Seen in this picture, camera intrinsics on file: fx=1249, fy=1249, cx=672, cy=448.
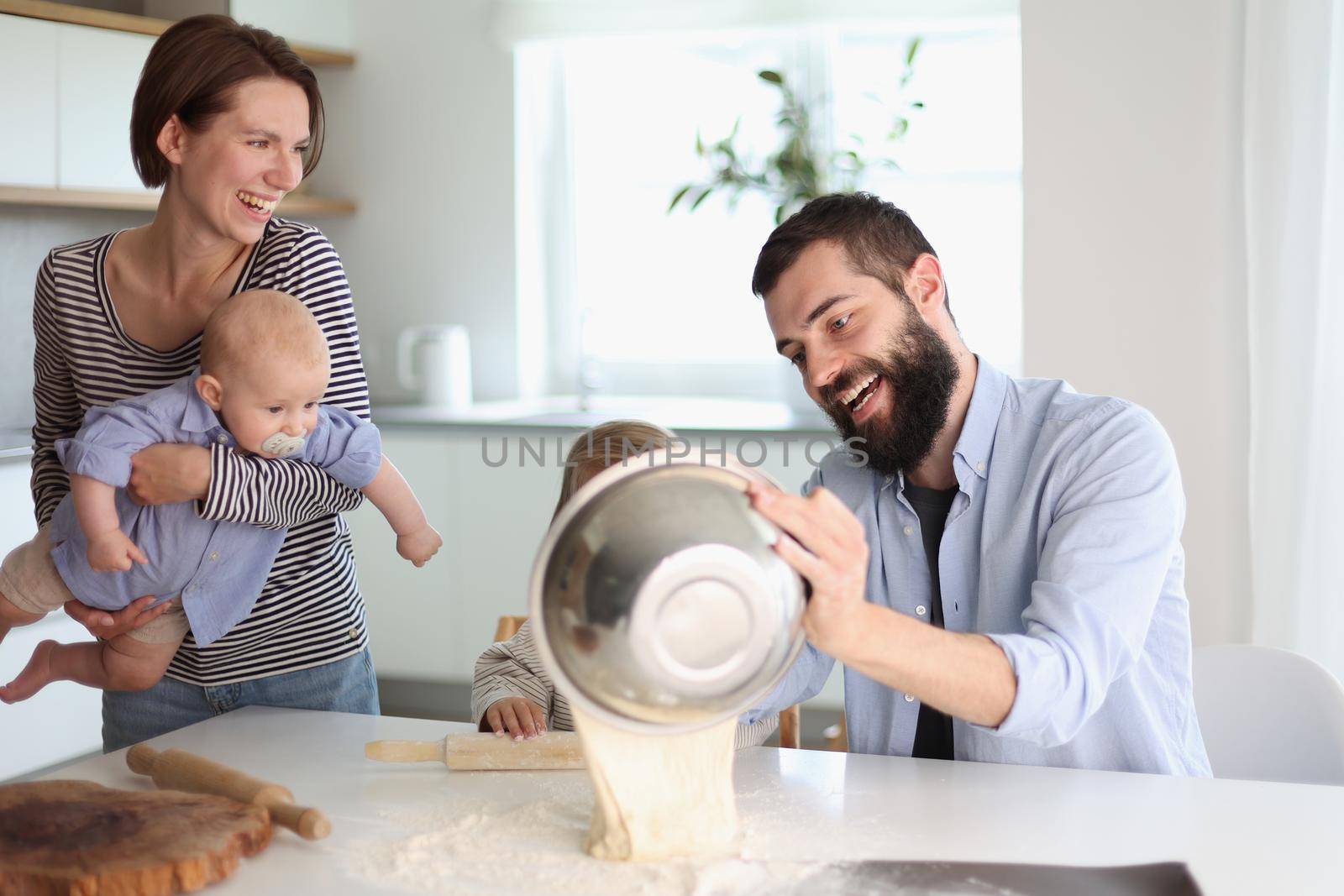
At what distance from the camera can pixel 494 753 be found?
4.18ft

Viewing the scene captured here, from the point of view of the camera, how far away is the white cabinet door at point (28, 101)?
281 cm

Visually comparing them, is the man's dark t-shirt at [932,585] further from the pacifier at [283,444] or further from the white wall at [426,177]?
the white wall at [426,177]

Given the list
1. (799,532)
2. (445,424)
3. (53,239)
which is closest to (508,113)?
(445,424)

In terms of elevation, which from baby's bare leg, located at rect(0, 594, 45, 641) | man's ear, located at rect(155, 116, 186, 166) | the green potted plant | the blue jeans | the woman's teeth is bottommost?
the blue jeans

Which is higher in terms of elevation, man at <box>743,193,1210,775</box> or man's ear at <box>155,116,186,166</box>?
man's ear at <box>155,116,186,166</box>

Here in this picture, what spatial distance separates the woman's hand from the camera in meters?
1.34

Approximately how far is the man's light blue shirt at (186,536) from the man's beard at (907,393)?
22.8 inches

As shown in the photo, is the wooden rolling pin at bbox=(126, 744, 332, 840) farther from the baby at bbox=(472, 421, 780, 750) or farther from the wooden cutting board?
the baby at bbox=(472, 421, 780, 750)

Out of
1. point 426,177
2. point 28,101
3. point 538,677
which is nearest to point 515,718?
point 538,677

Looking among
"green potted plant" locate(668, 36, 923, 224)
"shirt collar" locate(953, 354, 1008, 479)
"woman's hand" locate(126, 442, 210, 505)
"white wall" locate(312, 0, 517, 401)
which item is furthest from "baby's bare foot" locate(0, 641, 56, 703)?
"white wall" locate(312, 0, 517, 401)

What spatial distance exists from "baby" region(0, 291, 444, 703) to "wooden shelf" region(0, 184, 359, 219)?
1.29 m

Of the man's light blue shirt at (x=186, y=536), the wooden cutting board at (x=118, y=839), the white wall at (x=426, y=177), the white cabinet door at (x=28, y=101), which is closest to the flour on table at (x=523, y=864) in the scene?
the wooden cutting board at (x=118, y=839)

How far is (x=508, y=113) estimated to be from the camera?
12.1 feet

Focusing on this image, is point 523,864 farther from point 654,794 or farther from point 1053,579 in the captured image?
point 1053,579
